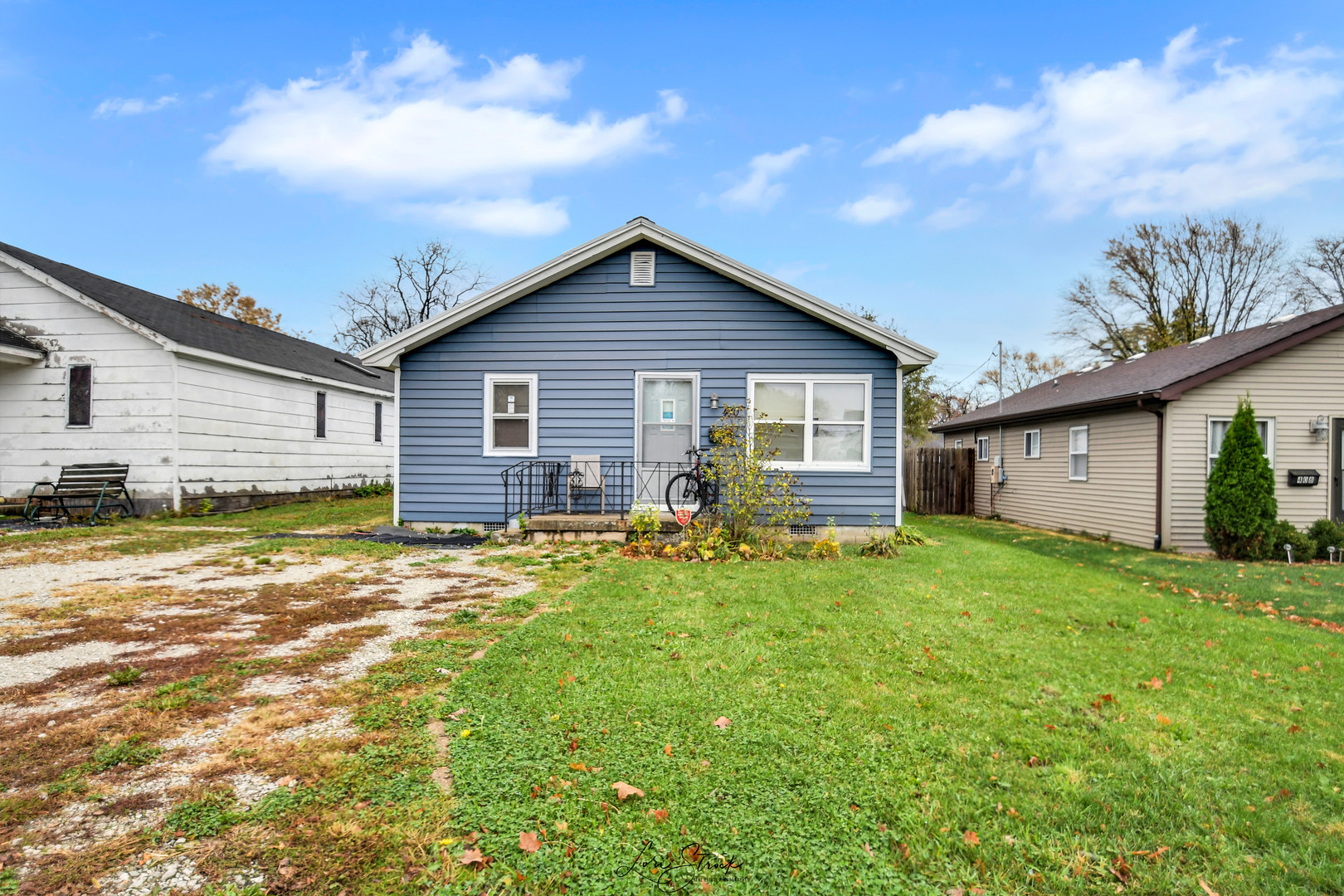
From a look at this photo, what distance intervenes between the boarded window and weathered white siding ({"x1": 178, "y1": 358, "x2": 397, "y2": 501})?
1.83 metres

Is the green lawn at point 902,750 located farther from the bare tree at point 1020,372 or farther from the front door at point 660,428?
the bare tree at point 1020,372

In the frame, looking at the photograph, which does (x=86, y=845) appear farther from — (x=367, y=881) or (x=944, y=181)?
(x=944, y=181)

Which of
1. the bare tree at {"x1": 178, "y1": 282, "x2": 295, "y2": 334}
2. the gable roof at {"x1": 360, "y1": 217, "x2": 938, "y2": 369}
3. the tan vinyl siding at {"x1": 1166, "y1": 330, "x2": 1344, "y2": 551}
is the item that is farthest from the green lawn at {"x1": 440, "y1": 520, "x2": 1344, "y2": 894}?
the bare tree at {"x1": 178, "y1": 282, "x2": 295, "y2": 334}

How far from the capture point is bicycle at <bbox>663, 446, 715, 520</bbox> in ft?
32.3

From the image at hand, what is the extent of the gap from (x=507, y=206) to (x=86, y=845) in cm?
2515

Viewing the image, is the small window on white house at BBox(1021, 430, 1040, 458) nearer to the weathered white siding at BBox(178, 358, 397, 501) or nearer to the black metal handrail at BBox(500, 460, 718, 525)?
the black metal handrail at BBox(500, 460, 718, 525)

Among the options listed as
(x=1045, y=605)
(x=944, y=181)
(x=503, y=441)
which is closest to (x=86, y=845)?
(x=1045, y=605)

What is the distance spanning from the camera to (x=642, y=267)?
34.0 feet

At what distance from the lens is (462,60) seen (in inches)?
552

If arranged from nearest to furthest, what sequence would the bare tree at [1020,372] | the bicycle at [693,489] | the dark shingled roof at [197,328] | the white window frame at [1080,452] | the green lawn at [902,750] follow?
the green lawn at [902,750] < the bicycle at [693,489] < the dark shingled roof at [197,328] < the white window frame at [1080,452] < the bare tree at [1020,372]

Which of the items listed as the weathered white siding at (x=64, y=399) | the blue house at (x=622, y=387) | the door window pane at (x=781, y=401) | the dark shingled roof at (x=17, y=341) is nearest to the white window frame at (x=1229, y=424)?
the blue house at (x=622, y=387)

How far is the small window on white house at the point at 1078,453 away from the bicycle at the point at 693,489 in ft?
29.8

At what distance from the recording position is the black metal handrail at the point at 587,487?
34.0 ft

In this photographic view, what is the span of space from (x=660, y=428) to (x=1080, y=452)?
970 cm
